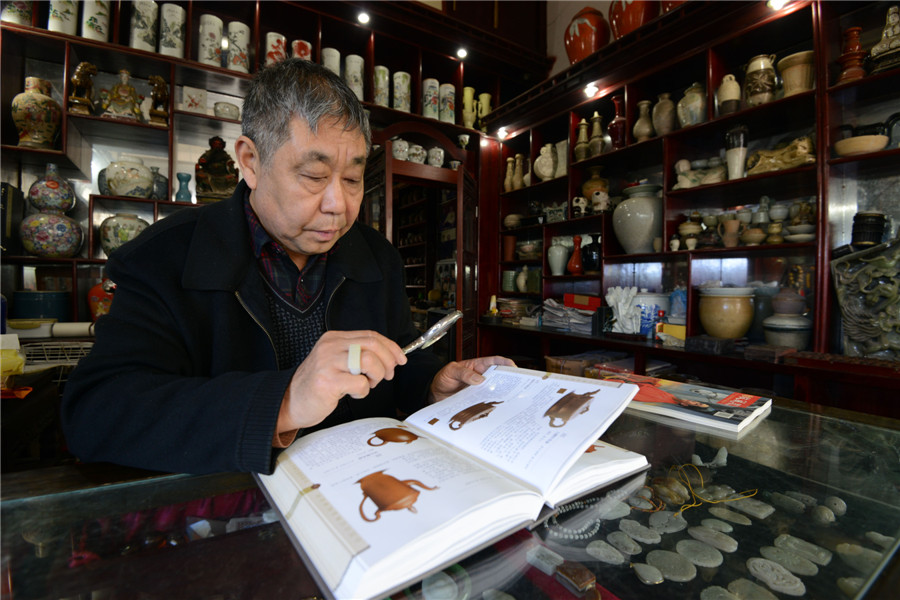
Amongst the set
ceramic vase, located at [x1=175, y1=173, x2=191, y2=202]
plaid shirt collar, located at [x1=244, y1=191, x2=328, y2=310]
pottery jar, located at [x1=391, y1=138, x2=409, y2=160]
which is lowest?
plaid shirt collar, located at [x1=244, y1=191, x2=328, y2=310]

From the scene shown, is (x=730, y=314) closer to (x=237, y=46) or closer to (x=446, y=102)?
(x=446, y=102)

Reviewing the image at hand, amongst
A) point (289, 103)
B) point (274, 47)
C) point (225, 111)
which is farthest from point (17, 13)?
point (289, 103)

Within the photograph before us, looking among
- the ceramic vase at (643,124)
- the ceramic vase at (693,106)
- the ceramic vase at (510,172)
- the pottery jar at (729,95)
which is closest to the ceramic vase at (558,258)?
the ceramic vase at (510,172)

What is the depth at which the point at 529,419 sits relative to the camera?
0.68 m

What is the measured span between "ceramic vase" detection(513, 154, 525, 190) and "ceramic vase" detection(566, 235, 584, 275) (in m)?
0.84

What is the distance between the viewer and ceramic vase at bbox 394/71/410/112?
3.33 metres

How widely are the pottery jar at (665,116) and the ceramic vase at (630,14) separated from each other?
50cm

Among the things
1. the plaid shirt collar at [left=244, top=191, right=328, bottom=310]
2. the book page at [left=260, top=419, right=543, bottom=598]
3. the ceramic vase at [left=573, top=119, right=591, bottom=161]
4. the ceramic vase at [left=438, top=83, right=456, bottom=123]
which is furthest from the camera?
the ceramic vase at [left=438, top=83, right=456, bottom=123]

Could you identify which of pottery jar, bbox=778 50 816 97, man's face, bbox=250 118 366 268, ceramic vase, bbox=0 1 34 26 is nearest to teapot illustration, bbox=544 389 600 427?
man's face, bbox=250 118 366 268

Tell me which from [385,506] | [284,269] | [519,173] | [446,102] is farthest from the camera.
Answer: [519,173]

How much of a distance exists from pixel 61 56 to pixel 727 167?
3.97 metres

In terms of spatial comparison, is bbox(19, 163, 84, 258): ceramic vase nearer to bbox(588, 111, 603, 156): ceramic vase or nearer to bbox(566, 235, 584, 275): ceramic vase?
bbox(566, 235, 584, 275): ceramic vase

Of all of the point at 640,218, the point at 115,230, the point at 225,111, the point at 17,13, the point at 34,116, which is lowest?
the point at 115,230

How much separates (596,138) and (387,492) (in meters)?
3.10
